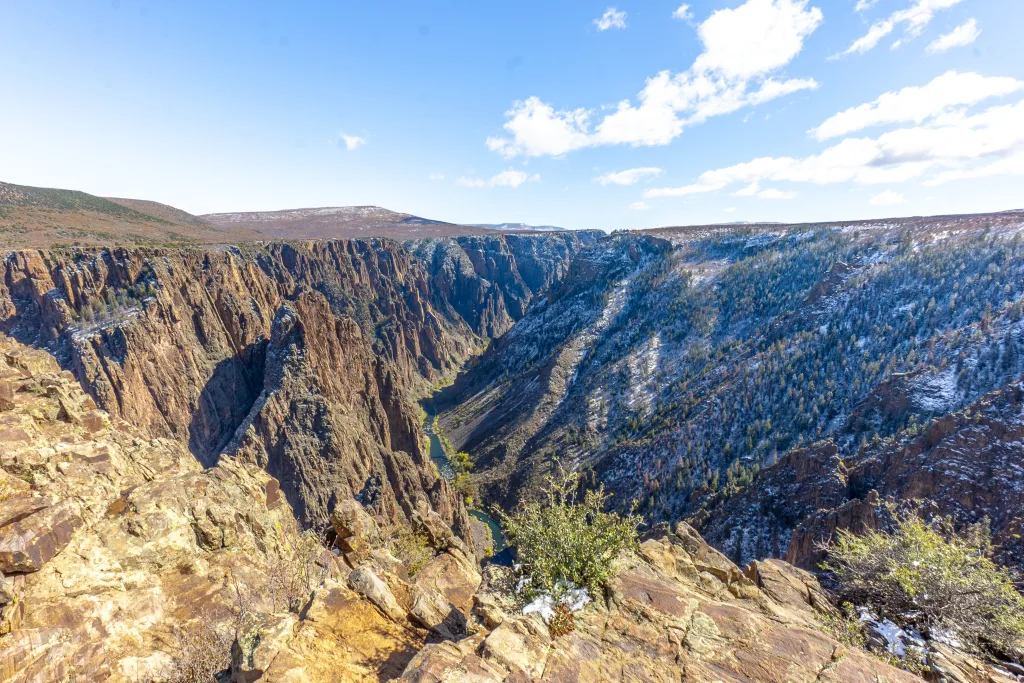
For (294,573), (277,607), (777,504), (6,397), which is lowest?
(777,504)

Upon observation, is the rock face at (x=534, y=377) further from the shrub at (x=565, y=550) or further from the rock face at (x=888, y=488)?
the shrub at (x=565, y=550)

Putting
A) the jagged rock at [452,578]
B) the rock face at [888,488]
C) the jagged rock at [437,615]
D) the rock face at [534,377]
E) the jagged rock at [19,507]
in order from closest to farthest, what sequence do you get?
the jagged rock at [437,615] < the jagged rock at [19,507] < the jagged rock at [452,578] < the rock face at [888,488] < the rock face at [534,377]

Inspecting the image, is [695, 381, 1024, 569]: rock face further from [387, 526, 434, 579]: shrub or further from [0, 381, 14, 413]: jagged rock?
[0, 381, 14, 413]: jagged rock

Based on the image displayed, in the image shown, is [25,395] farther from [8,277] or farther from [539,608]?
[8,277]

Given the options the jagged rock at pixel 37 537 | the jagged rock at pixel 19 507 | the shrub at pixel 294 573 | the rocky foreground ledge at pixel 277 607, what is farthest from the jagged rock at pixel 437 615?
the jagged rock at pixel 19 507

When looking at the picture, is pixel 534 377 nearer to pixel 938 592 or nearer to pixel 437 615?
pixel 938 592

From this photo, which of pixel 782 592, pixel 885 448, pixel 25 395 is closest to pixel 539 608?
pixel 782 592

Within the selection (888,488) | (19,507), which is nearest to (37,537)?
(19,507)
